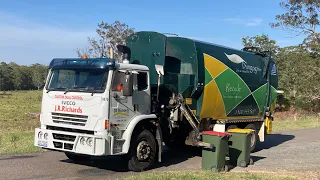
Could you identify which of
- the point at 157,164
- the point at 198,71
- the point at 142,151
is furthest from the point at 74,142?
A: the point at 198,71

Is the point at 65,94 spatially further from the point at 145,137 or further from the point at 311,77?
the point at 311,77

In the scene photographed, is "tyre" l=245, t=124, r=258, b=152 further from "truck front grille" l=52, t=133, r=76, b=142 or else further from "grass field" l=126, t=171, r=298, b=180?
"truck front grille" l=52, t=133, r=76, b=142

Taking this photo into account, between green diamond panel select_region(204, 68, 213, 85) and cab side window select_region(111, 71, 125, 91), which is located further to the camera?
green diamond panel select_region(204, 68, 213, 85)

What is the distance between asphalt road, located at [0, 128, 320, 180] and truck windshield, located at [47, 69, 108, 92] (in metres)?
1.97

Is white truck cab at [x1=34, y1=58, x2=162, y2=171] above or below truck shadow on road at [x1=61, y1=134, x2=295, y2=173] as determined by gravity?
above

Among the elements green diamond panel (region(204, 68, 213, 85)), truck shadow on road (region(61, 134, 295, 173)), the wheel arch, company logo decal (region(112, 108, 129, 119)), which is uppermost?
green diamond panel (region(204, 68, 213, 85))

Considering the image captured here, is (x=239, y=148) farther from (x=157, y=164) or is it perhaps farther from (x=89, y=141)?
(x=89, y=141)

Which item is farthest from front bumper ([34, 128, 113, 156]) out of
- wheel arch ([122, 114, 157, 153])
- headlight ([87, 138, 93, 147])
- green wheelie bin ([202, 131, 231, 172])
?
green wheelie bin ([202, 131, 231, 172])

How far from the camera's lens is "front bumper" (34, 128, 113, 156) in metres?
8.30

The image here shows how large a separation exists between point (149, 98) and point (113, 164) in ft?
6.77

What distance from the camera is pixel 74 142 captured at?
337 inches

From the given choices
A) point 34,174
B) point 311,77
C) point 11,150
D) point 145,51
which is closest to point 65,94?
point 34,174

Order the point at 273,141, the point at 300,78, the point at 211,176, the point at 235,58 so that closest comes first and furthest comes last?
the point at 211,176, the point at 235,58, the point at 273,141, the point at 300,78

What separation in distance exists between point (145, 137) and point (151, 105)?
94cm
